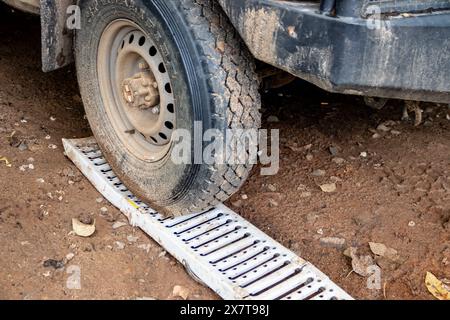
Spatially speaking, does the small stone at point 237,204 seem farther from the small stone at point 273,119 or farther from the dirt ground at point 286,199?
the small stone at point 273,119

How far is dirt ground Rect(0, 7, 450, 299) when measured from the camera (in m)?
2.86

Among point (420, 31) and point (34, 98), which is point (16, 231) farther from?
point (420, 31)

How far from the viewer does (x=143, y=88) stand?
3.00 metres

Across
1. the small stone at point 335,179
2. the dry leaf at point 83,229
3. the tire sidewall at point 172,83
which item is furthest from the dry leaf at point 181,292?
the small stone at point 335,179

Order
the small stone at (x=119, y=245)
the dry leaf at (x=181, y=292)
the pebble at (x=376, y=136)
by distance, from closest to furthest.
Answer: the dry leaf at (x=181, y=292)
the small stone at (x=119, y=245)
the pebble at (x=376, y=136)

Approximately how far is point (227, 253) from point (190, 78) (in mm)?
813

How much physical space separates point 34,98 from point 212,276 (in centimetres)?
197

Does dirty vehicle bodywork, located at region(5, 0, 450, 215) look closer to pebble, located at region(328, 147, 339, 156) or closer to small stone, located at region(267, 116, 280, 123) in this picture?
pebble, located at region(328, 147, 339, 156)

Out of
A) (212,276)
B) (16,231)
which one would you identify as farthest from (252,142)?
(16,231)

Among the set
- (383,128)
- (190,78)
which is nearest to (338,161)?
(383,128)

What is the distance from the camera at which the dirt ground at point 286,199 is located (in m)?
2.86

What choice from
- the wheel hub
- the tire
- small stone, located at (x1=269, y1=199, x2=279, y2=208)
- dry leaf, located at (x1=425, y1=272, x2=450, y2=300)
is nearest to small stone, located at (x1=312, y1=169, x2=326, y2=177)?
small stone, located at (x1=269, y1=199, x2=279, y2=208)

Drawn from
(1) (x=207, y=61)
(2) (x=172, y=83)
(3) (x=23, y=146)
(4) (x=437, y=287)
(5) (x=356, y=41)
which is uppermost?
(5) (x=356, y=41)

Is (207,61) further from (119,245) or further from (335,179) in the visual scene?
(335,179)
